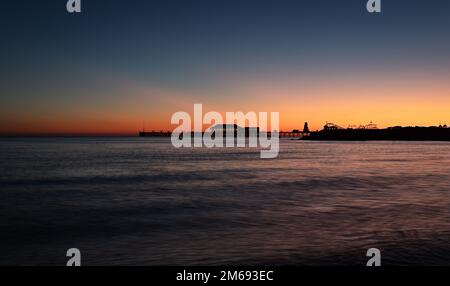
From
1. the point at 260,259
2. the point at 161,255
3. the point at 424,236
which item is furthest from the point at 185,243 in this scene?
the point at 424,236

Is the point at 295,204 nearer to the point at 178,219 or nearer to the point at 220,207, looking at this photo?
the point at 220,207

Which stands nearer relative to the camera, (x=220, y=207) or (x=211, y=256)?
(x=211, y=256)

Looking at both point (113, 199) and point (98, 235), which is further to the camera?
point (113, 199)

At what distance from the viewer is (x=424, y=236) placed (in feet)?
38.5

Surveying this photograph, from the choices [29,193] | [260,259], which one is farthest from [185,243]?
[29,193]

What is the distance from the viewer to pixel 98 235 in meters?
12.5

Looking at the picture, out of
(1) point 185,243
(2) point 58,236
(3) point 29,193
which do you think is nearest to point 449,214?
(1) point 185,243
